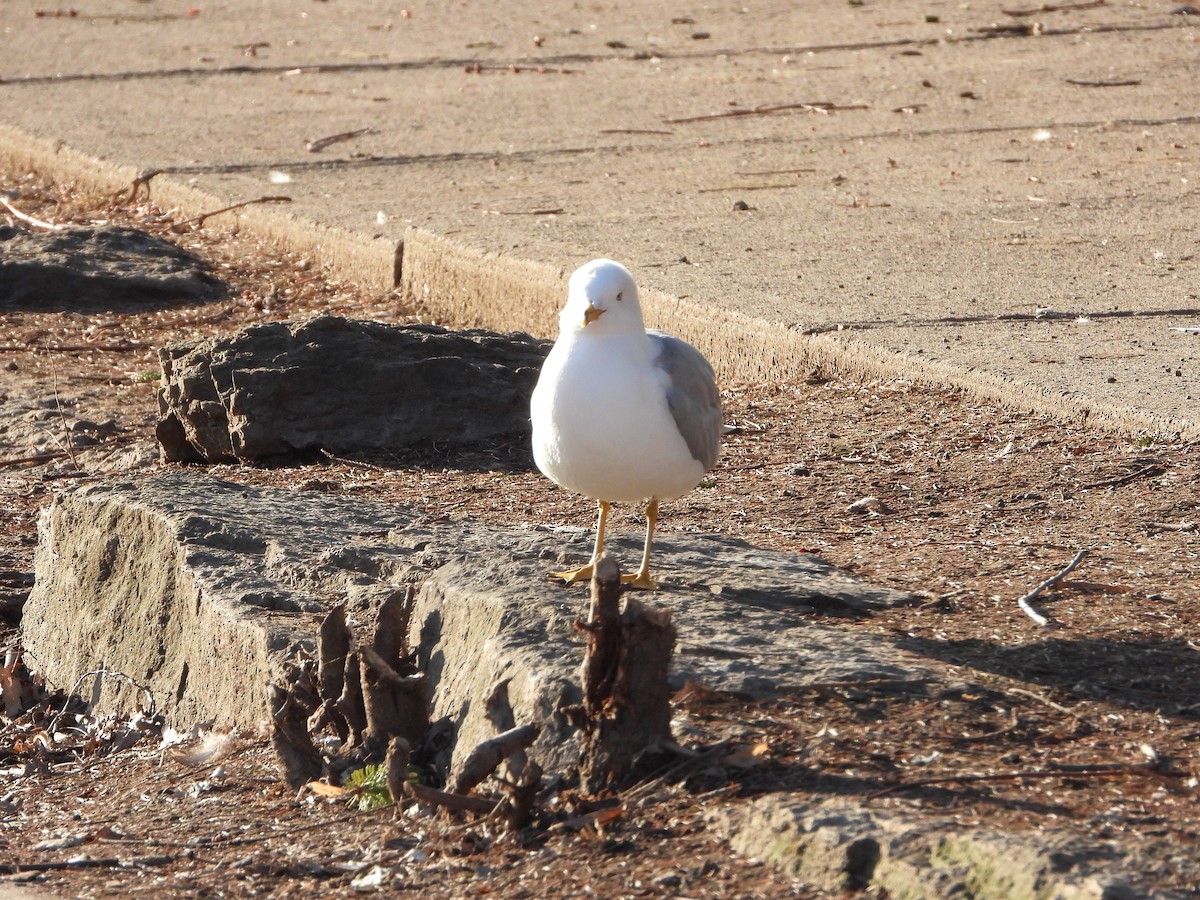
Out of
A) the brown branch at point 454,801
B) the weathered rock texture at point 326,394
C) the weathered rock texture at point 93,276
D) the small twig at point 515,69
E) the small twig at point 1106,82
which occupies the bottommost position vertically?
the brown branch at point 454,801

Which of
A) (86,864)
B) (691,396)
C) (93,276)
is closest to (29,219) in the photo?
(93,276)

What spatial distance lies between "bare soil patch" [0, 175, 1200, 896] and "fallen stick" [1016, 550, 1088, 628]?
0.07ft

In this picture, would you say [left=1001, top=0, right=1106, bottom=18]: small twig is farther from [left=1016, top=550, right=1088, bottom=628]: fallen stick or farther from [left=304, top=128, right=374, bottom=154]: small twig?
[left=1016, top=550, right=1088, bottom=628]: fallen stick

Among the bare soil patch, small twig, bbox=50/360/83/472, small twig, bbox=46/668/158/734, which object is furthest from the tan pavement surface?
small twig, bbox=46/668/158/734

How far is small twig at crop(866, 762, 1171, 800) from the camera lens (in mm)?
3041

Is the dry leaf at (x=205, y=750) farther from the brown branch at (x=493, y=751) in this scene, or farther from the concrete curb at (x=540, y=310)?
the concrete curb at (x=540, y=310)

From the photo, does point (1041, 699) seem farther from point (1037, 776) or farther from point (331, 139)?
point (331, 139)

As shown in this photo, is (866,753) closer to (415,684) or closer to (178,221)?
(415,684)

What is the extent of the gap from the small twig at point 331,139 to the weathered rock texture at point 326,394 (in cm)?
453

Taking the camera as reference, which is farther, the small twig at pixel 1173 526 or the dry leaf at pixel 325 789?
the small twig at pixel 1173 526

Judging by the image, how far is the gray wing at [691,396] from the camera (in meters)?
4.16

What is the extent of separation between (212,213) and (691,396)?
5.96 metres

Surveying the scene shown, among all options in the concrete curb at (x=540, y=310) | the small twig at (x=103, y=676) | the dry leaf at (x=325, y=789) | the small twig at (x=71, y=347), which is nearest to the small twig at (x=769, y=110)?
the concrete curb at (x=540, y=310)

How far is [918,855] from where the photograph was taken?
279cm
